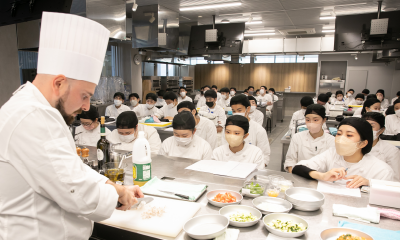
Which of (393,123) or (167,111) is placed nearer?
(393,123)

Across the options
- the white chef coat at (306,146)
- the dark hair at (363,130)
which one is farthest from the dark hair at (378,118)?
the dark hair at (363,130)

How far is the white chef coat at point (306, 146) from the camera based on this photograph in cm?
304

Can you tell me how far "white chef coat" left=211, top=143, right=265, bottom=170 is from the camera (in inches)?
93.8

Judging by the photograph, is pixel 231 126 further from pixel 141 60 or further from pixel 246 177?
pixel 141 60

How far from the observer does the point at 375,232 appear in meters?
1.15

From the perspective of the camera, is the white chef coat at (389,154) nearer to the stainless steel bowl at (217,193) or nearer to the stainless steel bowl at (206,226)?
the stainless steel bowl at (217,193)

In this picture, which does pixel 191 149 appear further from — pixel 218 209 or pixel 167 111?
pixel 167 111

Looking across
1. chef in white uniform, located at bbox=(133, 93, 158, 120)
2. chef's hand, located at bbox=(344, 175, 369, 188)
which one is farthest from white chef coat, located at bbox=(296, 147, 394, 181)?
chef in white uniform, located at bbox=(133, 93, 158, 120)

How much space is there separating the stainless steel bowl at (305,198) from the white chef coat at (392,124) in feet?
14.9

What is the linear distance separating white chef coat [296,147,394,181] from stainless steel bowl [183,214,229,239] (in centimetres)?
109

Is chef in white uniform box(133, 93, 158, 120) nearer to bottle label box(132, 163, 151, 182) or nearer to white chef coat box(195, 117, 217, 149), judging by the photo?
white chef coat box(195, 117, 217, 149)

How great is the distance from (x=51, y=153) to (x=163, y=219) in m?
0.61

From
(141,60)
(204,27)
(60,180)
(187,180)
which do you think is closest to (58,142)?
(60,180)

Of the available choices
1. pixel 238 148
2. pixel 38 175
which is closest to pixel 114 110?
pixel 238 148
